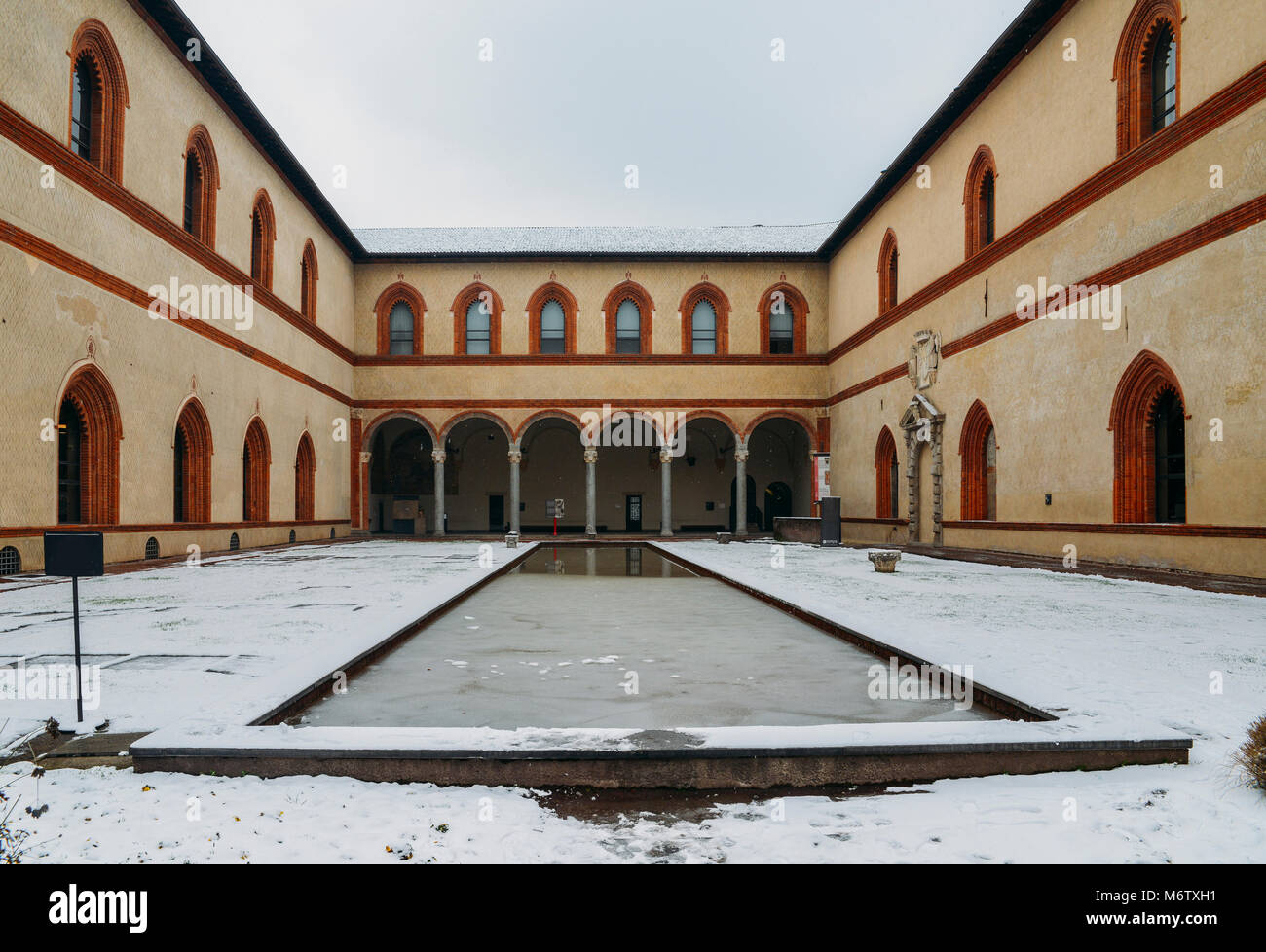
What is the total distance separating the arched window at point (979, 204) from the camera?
1975 centimetres

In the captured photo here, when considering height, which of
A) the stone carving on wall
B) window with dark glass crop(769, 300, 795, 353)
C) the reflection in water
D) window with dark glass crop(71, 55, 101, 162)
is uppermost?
window with dark glass crop(71, 55, 101, 162)

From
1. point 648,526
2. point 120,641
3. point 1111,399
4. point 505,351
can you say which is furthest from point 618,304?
point 120,641

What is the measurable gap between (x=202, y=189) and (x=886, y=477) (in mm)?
19404

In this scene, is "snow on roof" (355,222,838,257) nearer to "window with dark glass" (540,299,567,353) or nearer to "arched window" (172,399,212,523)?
"window with dark glass" (540,299,567,353)

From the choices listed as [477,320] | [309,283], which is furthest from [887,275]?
[309,283]

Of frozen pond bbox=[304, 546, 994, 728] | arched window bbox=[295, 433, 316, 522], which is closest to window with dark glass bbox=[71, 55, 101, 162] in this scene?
arched window bbox=[295, 433, 316, 522]

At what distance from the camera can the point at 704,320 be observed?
101 feet

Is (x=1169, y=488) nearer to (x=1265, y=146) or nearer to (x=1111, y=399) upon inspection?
(x=1111, y=399)

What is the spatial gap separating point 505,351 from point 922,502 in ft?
50.3

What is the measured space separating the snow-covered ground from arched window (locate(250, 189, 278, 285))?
50.1 ft

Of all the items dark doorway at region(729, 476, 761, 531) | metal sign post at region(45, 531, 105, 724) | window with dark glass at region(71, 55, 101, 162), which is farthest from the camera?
dark doorway at region(729, 476, 761, 531)

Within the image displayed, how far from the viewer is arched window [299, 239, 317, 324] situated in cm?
2578

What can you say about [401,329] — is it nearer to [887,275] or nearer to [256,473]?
[256,473]

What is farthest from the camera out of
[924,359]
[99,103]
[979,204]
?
[924,359]
